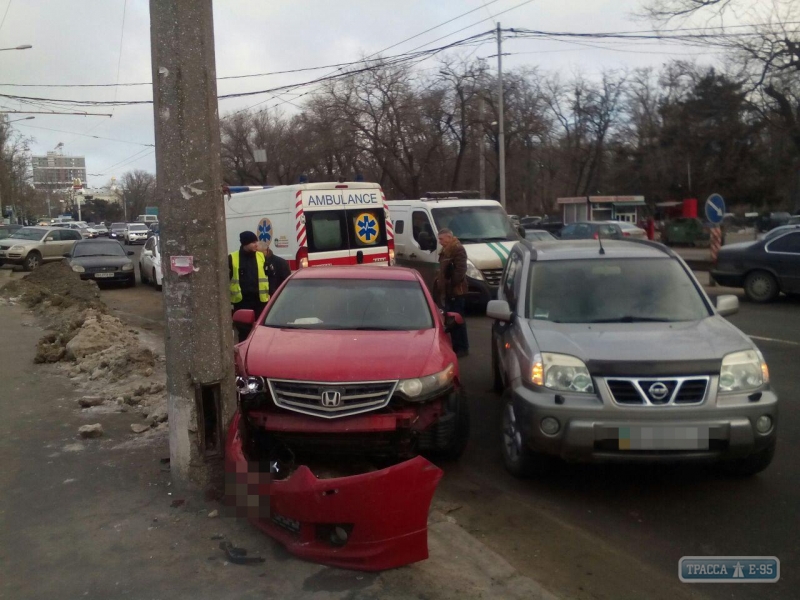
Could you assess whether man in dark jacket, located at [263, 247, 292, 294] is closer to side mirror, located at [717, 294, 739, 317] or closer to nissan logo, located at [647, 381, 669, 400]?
side mirror, located at [717, 294, 739, 317]

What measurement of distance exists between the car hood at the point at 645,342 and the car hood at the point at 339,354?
92 cm

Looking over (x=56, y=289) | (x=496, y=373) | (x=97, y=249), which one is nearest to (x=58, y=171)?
(x=97, y=249)

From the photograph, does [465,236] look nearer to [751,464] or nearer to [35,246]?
[751,464]

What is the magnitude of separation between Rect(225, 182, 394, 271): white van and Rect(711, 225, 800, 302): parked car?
762 centimetres

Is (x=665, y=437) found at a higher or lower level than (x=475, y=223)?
lower

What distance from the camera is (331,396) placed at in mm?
5176

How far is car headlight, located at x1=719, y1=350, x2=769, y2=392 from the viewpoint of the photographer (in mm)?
5090

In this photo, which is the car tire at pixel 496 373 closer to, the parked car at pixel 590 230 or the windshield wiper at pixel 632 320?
the windshield wiper at pixel 632 320

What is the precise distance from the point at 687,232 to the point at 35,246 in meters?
→ 31.1

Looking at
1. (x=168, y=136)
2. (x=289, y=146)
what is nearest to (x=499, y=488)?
(x=168, y=136)

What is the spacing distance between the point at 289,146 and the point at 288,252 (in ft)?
114

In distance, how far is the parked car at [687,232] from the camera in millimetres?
40188

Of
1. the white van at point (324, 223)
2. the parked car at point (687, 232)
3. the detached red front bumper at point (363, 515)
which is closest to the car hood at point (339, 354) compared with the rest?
the detached red front bumper at point (363, 515)

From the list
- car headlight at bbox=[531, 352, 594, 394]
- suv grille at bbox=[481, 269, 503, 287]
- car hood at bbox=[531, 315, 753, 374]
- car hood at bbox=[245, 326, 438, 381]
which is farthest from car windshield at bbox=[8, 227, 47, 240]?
car headlight at bbox=[531, 352, 594, 394]
